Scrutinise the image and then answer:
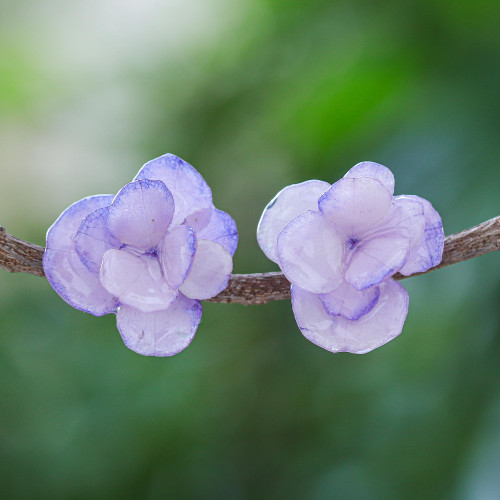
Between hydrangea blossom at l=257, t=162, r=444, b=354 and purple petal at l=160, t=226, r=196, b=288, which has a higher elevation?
purple petal at l=160, t=226, r=196, b=288

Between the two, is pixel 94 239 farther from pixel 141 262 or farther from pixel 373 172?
pixel 373 172

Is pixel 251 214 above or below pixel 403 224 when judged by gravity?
above

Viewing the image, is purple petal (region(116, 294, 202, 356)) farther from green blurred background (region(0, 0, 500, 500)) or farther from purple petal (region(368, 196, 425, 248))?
green blurred background (region(0, 0, 500, 500))

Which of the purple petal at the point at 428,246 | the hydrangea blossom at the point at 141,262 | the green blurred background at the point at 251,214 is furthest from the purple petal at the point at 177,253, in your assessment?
the green blurred background at the point at 251,214

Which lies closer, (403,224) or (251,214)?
(403,224)

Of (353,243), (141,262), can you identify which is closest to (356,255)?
(353,243)

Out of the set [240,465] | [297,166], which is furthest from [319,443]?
[297,166]

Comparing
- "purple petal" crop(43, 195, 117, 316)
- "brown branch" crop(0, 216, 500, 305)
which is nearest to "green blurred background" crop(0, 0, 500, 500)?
"brown branch" crop(0, 216, 500, 305)
